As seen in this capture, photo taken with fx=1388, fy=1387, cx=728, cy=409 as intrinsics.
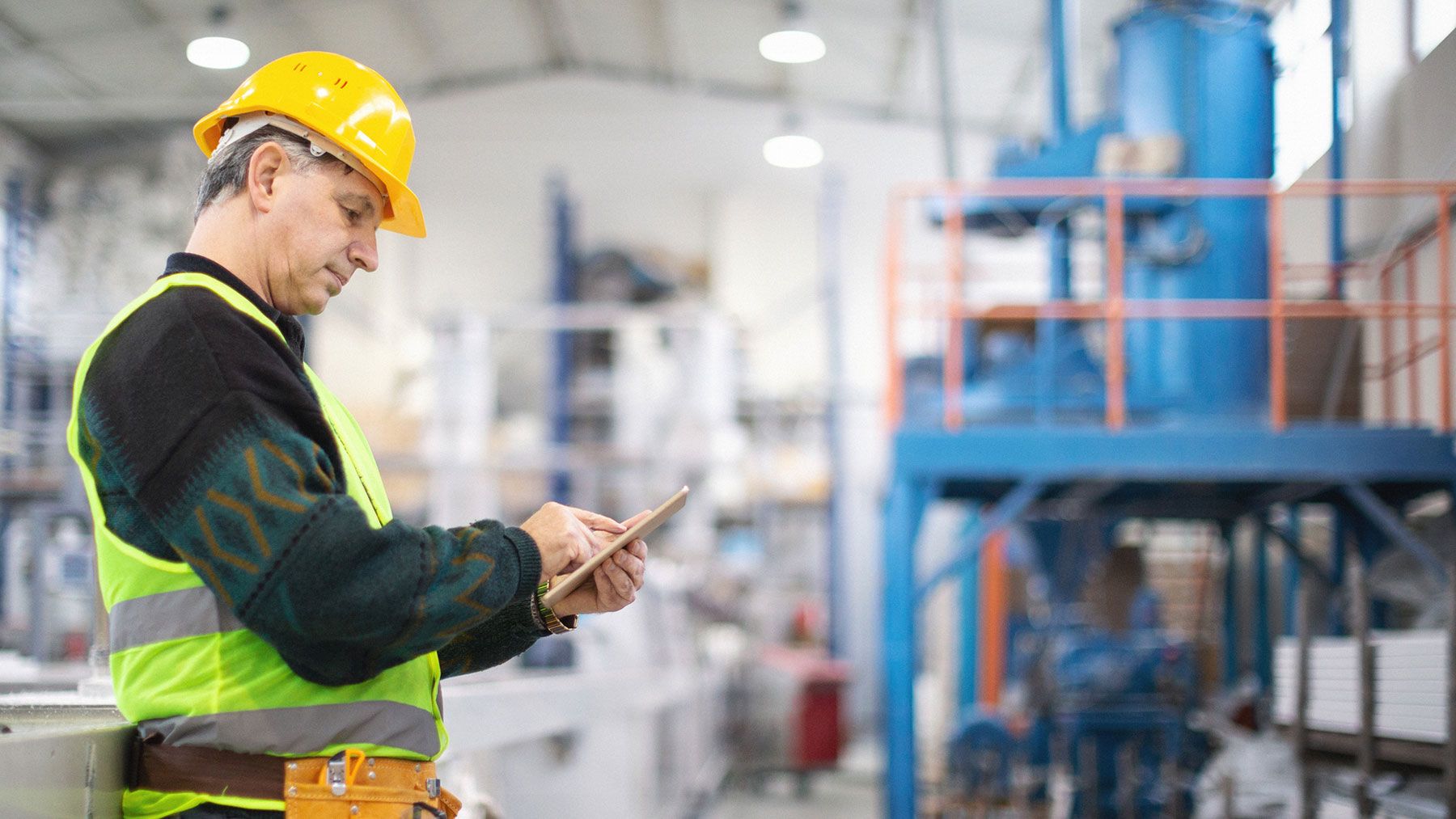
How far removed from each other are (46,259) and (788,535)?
11.2 meters

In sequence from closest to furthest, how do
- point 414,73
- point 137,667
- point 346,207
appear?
point 137,667
point 346,207
point 414,73

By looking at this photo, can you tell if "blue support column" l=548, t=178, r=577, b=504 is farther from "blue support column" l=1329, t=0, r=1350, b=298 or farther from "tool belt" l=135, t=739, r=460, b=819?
"tool belt" l=135, t=739, r=460, b=819

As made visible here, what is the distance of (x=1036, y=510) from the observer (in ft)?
36.2

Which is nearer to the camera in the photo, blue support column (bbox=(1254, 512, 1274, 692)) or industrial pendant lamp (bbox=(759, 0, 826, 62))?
blue support column (bbox=(1254, 512, 1274, 692))

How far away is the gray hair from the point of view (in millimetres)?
1938

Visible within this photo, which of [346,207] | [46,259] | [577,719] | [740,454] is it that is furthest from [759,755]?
[346,207]

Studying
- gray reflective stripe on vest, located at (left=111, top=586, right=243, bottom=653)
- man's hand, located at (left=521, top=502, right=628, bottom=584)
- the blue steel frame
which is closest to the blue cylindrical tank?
the blue steel frame

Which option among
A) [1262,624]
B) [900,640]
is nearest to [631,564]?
[900,640]

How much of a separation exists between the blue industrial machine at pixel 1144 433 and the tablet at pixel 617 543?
5.59 metres

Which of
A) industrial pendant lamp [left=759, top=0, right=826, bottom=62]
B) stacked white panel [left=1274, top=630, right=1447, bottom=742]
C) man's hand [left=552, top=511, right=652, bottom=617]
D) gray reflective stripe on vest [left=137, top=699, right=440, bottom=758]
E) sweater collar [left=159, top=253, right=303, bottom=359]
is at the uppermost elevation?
industrial pendant lamp [left=759, top=0, right=826, bottom=62]

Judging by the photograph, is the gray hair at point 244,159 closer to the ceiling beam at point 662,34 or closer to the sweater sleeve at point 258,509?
the sweater sleeve at point 258,509

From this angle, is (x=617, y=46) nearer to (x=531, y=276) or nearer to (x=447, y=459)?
(x=531, y=276)

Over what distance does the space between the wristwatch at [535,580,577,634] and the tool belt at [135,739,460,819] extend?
384 mm

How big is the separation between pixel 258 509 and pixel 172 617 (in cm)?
25
